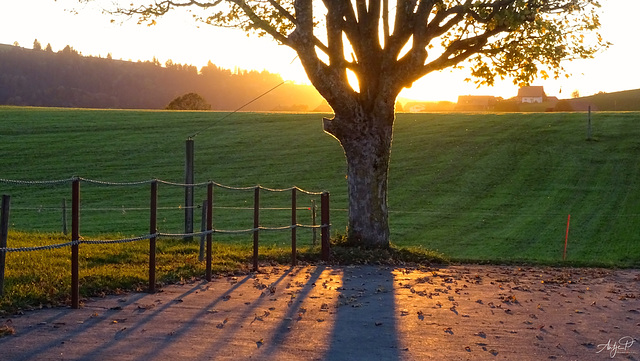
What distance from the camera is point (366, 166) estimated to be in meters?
17.3

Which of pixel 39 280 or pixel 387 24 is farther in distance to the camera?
pixel 387 24

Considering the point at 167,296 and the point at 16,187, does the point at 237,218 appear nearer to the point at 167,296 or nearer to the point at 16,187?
the point at 16,187

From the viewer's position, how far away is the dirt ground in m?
7.52

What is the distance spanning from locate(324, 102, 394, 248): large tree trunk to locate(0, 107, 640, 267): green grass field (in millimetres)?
2868

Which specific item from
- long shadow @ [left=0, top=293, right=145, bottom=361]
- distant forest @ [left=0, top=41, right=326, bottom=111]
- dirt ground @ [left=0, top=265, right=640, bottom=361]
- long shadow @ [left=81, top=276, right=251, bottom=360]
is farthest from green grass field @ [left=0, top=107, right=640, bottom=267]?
distant forest @ [left=0, top=41, right=326, bottom=111]

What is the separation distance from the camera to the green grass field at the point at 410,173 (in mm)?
27016

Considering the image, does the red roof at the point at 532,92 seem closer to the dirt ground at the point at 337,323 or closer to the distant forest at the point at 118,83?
the distant forest at the point at 118,83

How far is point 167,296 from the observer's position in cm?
1038

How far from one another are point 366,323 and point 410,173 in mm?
30425

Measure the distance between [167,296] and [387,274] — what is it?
4979mm

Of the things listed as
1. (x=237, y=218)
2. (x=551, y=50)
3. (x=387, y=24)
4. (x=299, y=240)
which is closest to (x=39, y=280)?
(x=387, y=24)

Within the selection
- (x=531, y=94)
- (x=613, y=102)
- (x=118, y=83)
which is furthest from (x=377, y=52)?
(x=531, y=94)

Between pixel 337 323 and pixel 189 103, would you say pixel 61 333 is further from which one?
pixel 189 103

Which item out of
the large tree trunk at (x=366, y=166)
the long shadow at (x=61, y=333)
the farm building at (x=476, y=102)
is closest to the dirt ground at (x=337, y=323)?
the long shadow at (x=61, y=333)
